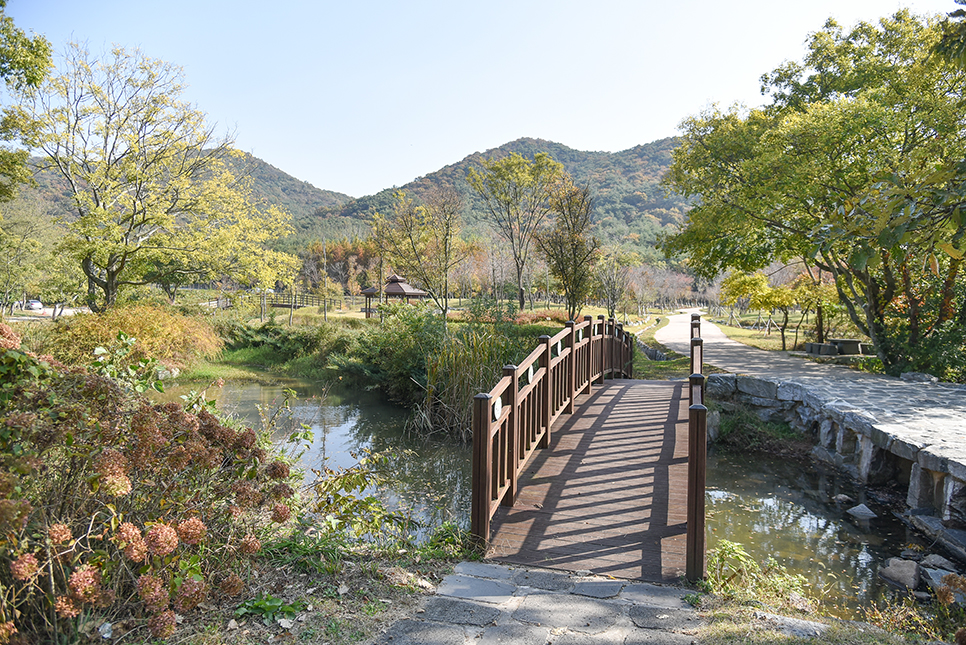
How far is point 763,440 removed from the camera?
8266 mm

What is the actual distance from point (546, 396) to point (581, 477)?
2.76 feet

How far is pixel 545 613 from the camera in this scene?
2.60 meters

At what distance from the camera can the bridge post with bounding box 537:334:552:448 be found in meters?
5.16

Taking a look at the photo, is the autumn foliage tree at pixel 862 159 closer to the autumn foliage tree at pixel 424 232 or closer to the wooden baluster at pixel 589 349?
the wooden baluster at pixel 589 349

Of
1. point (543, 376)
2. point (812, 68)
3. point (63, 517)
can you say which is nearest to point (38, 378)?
point (63, 517)

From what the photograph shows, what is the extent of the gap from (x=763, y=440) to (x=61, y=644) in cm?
845

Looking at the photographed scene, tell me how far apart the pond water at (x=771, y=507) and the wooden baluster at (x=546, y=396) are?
3.69ft

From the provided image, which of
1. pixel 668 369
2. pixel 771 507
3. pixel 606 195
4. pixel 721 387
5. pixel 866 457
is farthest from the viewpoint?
pixel 606 195

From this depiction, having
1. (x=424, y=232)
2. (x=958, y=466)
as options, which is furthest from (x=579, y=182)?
(x=958, y=466)

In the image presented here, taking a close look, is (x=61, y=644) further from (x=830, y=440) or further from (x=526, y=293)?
(x=526, y=293)

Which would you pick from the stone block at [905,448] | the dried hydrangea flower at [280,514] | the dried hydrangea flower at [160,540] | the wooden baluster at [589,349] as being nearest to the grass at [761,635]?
the dried hydrangea flower at [280,514]

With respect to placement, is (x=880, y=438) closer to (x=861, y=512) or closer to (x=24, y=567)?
(x=861, y=512)

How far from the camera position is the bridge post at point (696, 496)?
309 centimetres

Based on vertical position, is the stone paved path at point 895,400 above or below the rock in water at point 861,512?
above
